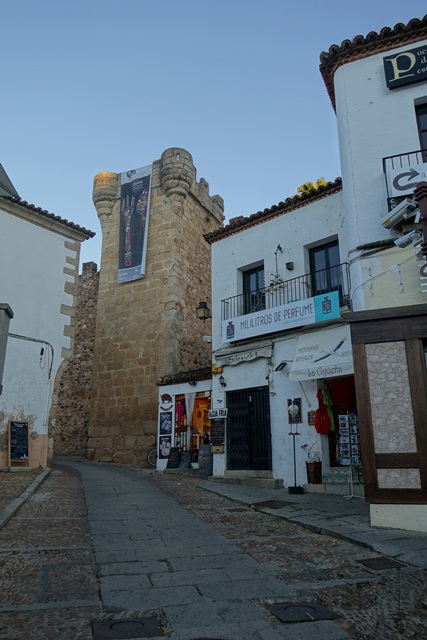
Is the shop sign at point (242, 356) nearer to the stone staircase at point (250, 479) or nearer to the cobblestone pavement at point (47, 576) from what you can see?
the stone staircase at point (250, 479)

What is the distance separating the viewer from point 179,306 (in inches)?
681

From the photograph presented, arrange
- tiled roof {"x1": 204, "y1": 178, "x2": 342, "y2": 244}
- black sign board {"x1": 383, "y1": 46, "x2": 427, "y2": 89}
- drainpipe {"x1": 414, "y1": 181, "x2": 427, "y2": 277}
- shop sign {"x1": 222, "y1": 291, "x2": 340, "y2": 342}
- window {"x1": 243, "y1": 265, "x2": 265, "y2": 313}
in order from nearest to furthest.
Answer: drainpipe {"x1": 414, "y1": 181, "x2": 427, "y2": 277} → black sign board {"x1": 383, "y1": 46, "x2": 427, "y2": 89} → shop sign {"x1": 222, "y1": 291, "x2": 340, "y2": 342} → tiled roof {"x1": 204, "y1": 178, "x2": 342, "y2": 244} → window {"x1": 243, "y1": 265, "x2": 265, "y2": 313}

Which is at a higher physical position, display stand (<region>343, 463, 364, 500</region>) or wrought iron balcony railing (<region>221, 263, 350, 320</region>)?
wrought iron balcony railing (<region>221, 263, 350, 320</region>)

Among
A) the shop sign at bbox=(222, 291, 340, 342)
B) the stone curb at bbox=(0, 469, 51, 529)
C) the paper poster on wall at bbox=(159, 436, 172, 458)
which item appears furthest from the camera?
the paper poster on wall at bbox=(159, 436, 172, 458)

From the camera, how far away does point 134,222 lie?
1862 cm

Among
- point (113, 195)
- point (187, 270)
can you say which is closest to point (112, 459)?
point (187, 270)

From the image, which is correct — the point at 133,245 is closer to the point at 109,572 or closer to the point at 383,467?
the point at 383,467

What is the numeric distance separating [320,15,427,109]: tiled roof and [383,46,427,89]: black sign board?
11.8 inches

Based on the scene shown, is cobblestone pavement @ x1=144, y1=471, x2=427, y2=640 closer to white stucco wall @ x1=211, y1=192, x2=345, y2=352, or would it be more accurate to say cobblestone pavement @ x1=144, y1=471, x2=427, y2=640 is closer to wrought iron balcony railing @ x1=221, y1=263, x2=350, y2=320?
wrought iron balcony railing @ x1=221, y1=263, x2=350, y2=320

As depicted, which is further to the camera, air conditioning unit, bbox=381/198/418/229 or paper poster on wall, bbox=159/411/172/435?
paper poster on wall, bbox=159/411/172/435

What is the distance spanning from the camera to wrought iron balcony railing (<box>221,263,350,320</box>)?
34.7 ft

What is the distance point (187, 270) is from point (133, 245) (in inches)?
88.3

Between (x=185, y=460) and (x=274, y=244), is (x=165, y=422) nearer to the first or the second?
(x=185, y=460)

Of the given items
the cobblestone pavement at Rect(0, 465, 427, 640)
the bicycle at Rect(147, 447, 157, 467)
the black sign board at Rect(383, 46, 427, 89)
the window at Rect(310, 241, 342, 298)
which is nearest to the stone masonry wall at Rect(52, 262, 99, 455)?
the bicycle at Rect(147, 447, 157, 467)
